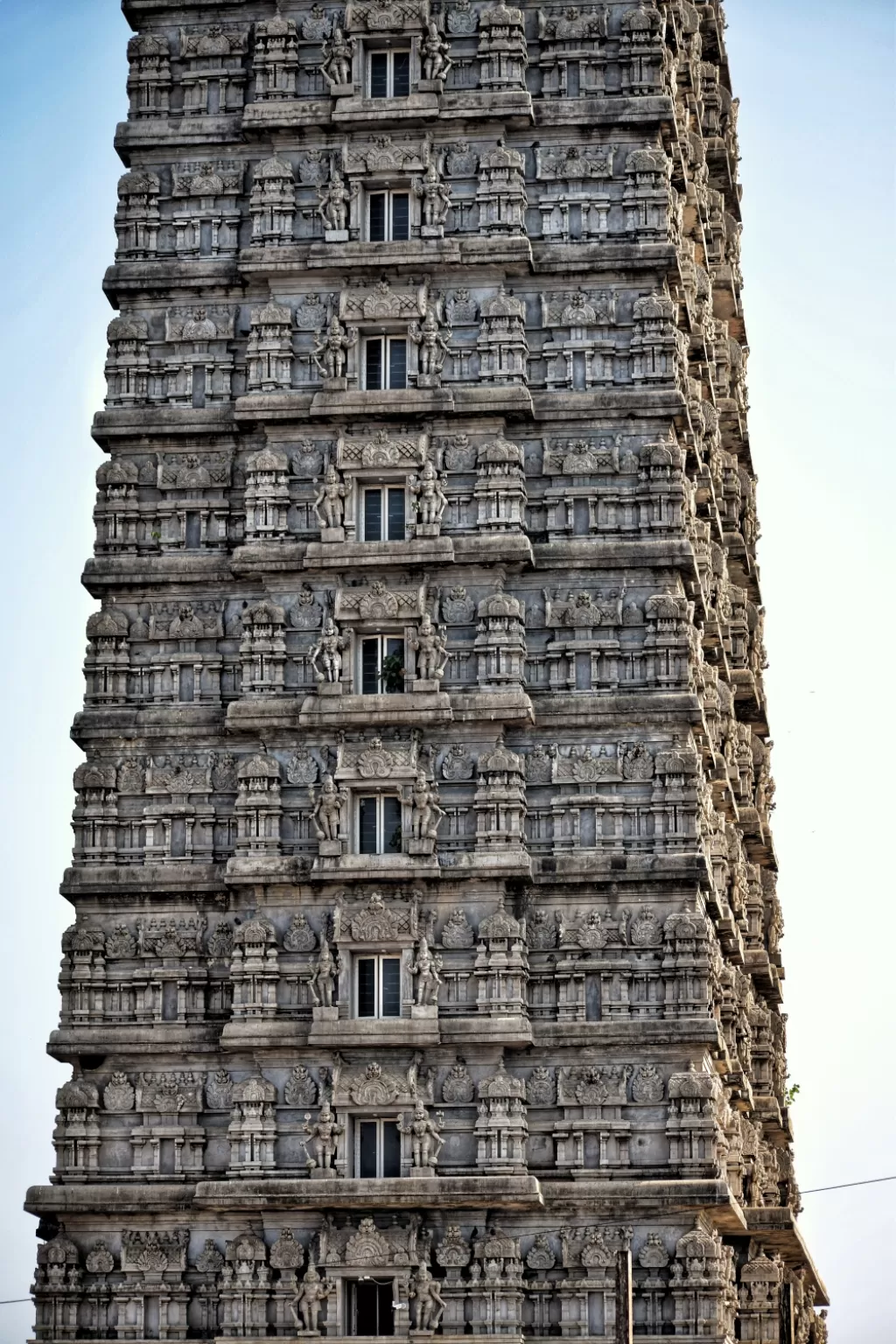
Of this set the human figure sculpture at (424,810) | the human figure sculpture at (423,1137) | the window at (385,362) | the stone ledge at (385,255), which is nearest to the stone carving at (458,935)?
the human figure sculpture at (424,810)

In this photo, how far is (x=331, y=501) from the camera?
47.4m

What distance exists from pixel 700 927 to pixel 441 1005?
12.8ft

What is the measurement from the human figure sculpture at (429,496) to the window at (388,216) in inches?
157

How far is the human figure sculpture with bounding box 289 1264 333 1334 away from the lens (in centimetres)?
4378

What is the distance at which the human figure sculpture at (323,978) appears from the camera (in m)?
45.0

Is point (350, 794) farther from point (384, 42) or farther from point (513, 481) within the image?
point (384, 42)

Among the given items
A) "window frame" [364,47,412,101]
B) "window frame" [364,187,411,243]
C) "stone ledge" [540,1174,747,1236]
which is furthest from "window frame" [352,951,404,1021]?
Result: "window frame" [364,47,412,101]

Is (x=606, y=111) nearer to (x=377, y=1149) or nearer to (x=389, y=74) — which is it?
(x=389, y=74)

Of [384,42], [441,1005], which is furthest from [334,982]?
[384,42]

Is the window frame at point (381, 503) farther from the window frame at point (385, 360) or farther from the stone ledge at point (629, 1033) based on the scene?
the stone ledge at point (629, 1033)

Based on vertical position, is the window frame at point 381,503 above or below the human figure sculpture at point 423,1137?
above

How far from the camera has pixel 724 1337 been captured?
43.8 meters

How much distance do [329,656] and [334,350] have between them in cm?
492

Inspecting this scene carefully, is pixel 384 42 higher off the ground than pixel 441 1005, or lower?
higher
